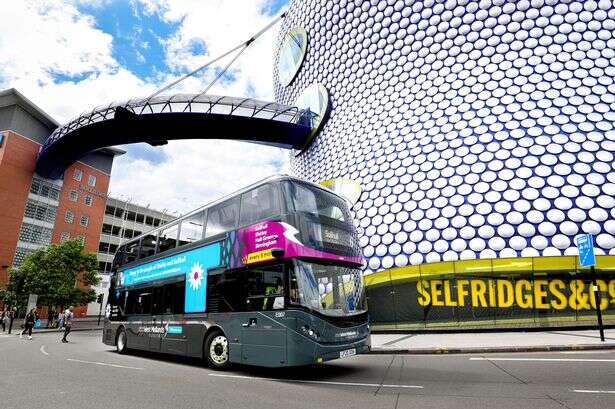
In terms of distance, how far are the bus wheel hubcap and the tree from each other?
27.6 m

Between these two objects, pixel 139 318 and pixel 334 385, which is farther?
pixel 139 318

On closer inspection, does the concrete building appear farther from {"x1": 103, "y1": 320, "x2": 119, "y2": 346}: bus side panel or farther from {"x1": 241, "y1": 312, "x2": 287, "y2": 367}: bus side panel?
A: {"x1": 241, "y1": 312, "x2": 287, "y2": 367}: bus side panel

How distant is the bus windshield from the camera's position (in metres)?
7.14

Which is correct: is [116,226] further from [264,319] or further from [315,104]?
[264,319]

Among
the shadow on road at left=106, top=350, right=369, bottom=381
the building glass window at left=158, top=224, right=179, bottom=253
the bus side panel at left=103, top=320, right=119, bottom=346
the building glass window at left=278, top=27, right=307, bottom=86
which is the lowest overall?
the shadow on road at left=106, top=350, right=369, bottom=381

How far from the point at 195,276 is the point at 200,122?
22961mm

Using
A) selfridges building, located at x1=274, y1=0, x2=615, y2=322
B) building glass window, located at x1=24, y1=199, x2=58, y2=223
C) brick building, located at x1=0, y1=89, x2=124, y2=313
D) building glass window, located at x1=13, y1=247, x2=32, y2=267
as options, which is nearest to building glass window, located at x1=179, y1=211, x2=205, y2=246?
selfridges building, located at x1=274, y1=0, x2=615, y2=322

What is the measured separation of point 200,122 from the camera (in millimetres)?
30125

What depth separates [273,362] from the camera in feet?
23.8

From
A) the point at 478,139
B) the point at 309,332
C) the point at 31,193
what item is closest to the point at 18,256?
the point at 31,193

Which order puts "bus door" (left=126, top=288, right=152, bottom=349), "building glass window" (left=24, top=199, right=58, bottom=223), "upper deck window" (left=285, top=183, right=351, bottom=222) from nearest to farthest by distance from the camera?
1. "upper deck window" (left=285, top=183, right=351, bottom=222)
2. "bus door" (left=126, top=288, right=152, bottom=349)
3. "building glass window" (left=24, top=199, right=58, bottom=223)

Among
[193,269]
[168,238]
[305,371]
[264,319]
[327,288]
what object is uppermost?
[168,238]

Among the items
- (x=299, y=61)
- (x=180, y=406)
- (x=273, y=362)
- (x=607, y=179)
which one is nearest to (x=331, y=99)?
(x=299, y=61)

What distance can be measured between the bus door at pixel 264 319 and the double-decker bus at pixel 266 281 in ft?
0.06
